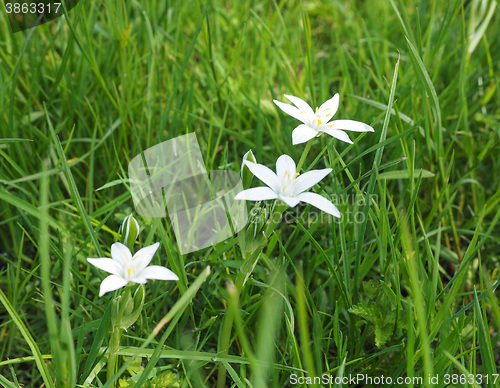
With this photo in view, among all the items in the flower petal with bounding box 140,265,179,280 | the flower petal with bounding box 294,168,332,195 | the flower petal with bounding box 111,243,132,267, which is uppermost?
the flower petal with bounding box 294,168,332,195

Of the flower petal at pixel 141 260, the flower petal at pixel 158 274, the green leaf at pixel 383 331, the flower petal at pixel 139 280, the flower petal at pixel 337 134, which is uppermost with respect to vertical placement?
the flower petal at pixel 337 134

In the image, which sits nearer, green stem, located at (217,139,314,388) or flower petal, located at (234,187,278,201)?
flower petal, located at (234,187,278,201)

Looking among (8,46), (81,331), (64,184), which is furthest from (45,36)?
(81,331)

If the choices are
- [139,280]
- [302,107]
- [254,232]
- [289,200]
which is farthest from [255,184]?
[139,280]

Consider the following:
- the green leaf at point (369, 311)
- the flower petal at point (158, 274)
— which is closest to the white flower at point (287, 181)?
the flower petal at point (158, 274)

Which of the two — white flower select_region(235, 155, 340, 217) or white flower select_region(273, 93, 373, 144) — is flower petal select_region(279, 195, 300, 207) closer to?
white flower select_region(235, 155, 340, 217)

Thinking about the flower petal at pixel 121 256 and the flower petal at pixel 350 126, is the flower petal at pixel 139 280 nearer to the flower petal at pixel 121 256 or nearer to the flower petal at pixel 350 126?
the flower petal at pixel 121 256

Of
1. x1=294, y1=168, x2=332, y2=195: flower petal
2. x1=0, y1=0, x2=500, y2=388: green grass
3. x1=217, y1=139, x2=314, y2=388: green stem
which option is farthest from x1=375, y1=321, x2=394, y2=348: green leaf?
x1=294, y1=168, x2=332, y2=195: flower petal
